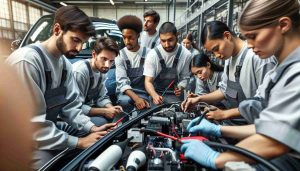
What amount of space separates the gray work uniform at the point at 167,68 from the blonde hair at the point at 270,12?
1838 millimetres

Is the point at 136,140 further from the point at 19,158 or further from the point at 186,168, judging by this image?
the point at 19,158

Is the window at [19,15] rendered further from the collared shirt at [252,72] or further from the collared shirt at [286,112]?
the collared shirt at [286,112]

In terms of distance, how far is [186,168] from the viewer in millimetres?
1063

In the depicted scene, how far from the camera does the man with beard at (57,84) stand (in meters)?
1.58

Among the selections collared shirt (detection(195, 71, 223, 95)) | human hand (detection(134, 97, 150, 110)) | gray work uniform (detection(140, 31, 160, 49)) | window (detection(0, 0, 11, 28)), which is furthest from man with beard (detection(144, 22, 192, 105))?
window (detection(0, 0, 11, 28))

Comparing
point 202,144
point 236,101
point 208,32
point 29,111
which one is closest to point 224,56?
point 208,32

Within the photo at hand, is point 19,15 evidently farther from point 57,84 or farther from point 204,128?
point 204,128

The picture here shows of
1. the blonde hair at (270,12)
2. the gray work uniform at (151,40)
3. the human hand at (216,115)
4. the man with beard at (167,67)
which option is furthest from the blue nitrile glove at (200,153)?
the gray work uniform at (151,40)

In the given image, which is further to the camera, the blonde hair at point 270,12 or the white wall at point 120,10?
the white wall at point 120,10

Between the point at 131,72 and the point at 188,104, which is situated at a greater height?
the point at 131,72

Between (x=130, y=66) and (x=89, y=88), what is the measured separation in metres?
0.83

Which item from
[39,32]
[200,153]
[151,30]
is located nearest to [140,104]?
[151,30]

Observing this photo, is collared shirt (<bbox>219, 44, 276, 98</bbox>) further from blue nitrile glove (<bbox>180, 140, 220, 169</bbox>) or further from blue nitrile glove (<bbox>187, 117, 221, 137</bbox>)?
blue nitrile glove (<bbox>180, 140, 220, 169</bbox>)

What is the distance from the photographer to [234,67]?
7.15 feet
